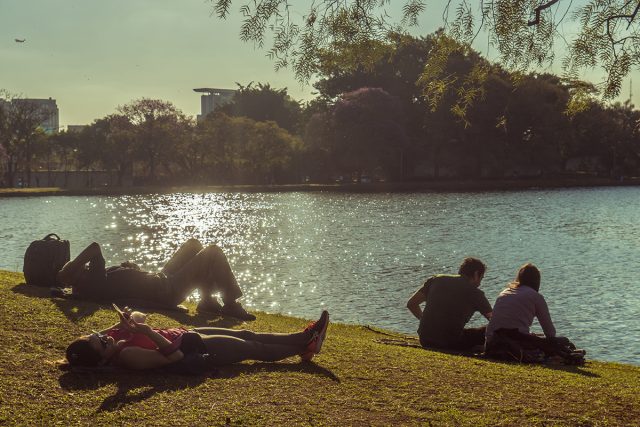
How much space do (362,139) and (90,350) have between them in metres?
81.1

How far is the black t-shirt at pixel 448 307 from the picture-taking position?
10.5 metres

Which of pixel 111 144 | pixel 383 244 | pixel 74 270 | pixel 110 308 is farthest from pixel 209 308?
pixel 111 144

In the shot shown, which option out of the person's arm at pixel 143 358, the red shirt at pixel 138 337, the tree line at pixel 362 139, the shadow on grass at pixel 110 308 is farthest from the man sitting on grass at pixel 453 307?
the tree line at pixel 362 139

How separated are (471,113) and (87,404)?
80.3 m

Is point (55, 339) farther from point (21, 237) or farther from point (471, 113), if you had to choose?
point (471, 113)

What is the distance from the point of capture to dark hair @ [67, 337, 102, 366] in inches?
293

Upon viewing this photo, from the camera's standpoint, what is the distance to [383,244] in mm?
38438

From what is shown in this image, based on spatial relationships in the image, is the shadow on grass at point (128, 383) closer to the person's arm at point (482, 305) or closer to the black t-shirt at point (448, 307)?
the black t-shirt at point (448, 307)

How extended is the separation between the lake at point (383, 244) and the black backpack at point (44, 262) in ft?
25.6

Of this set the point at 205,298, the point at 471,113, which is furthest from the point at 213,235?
the point at 471,113

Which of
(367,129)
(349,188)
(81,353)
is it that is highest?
(367,129)

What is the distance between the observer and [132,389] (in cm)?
728

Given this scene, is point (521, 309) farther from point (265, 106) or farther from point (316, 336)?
point (265, 106)

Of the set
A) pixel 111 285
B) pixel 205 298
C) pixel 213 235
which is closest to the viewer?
pixel 111 285
